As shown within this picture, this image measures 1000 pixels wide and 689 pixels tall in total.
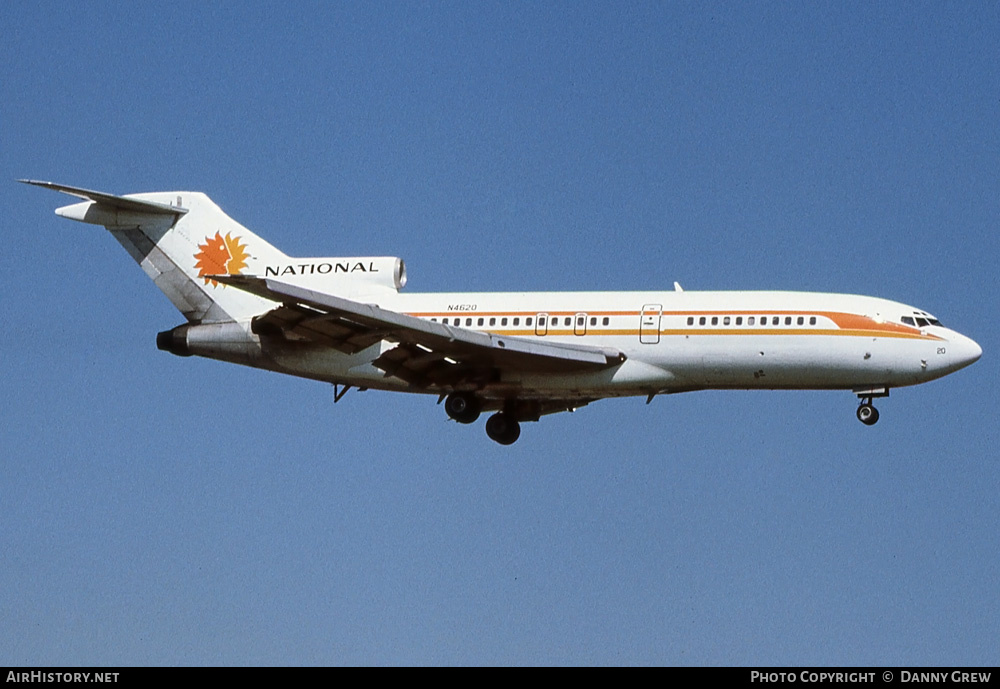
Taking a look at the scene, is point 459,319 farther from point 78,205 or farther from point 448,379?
point 78,205

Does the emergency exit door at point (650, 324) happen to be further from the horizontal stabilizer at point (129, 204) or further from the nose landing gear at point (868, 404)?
the horizontal stabilizer at point (129, 204)

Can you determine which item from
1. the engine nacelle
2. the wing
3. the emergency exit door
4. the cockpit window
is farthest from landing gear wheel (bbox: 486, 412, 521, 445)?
the cockpit window

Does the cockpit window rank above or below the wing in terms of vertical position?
above

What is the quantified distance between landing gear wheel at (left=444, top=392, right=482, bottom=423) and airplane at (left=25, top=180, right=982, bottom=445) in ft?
0.14

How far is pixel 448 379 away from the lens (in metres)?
45.1

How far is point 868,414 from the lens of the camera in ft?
140

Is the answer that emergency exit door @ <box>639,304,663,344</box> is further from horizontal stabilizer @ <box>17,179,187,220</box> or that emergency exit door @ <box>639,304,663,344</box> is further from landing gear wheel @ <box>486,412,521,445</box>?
horizontal stabilizer @ <box>17,179,187,220</box>

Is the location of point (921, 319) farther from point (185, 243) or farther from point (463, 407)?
point (185, 243)

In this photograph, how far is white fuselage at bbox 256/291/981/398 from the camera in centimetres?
4228

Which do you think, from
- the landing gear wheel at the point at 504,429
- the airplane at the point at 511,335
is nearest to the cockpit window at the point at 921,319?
the airplane at the point at 511,335

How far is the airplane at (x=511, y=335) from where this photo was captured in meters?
42.3
